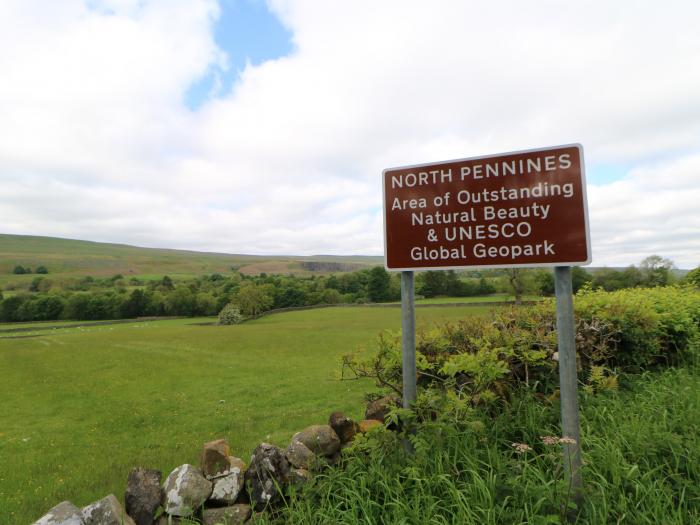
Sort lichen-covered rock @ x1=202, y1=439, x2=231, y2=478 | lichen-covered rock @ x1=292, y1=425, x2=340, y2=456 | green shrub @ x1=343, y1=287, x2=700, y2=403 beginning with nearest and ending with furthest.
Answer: lichen-covered rock @ x1=202, y1=439, x2=231, y2=478 → lichen-covered rock @ x1=292, y1=425, x2=340, y2=456 → green shrub @ x1=343, y1=287, x2=700, y2=403

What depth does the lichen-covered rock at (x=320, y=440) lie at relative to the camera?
415cm

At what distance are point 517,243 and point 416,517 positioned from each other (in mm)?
2378

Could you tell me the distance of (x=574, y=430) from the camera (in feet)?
10.5

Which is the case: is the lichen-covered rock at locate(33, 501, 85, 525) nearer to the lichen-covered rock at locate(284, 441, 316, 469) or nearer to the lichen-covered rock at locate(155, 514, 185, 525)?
the lichen-covered rock at locate(155, 514, 185, 525)

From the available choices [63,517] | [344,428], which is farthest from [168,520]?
[344,428]

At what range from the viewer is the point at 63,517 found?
10.4 feet

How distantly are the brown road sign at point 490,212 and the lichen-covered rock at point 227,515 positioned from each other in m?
2.76

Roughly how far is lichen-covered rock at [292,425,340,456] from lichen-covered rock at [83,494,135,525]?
165 cm

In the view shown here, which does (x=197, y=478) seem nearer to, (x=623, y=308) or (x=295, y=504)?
(x=295, y=504)

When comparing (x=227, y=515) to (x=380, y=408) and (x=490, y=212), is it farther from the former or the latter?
(x=490, y=212)

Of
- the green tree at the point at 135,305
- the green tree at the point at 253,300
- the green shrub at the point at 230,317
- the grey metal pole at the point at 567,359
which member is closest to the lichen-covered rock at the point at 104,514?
the grey metal pole at the point at 567,359

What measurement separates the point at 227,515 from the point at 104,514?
3.34 feet

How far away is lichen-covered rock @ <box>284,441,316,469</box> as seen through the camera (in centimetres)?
383

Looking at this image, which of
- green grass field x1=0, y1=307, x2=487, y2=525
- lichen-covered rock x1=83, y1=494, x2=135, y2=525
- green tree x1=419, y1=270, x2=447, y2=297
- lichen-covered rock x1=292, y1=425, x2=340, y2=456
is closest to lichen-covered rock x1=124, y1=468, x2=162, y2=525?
lichen-covered rock x1=83, y1=494, x2=135, y2=525
